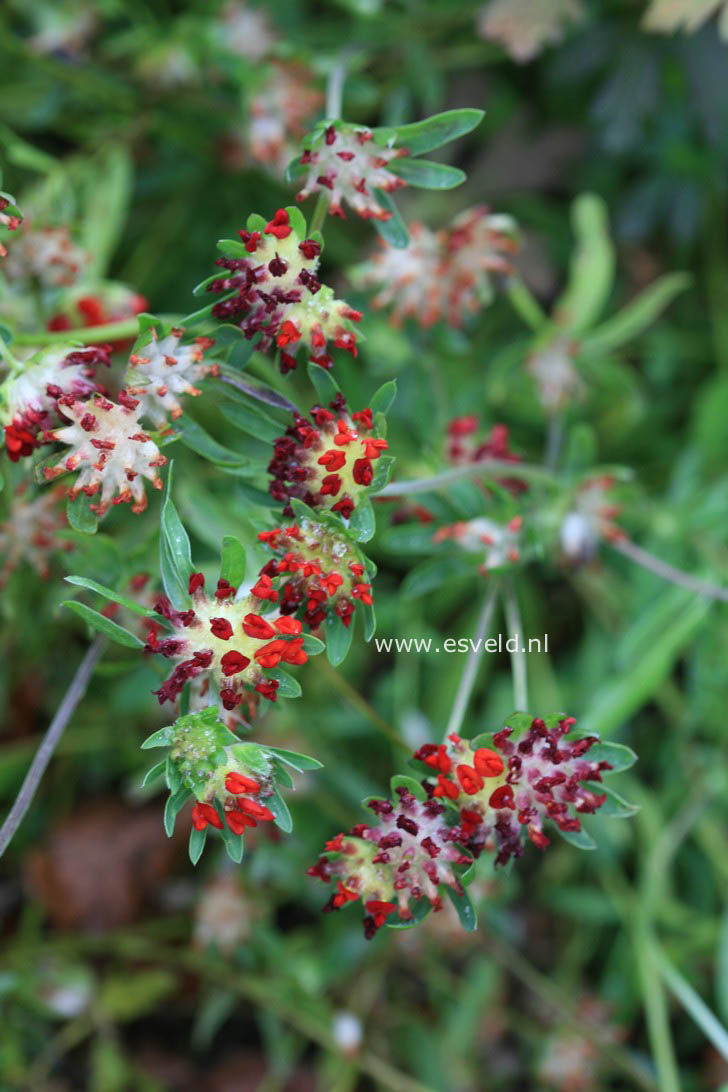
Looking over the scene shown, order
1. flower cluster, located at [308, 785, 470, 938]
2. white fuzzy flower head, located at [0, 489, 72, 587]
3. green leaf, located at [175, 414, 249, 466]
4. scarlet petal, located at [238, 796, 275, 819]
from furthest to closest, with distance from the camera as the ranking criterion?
white fuzzy flower head, located at [0, 489, 72, 587] < green leaf, located at [175, 414, 249, 466] < flower cluster, located at [308, 785, 470, 938] < scarlet petal, located at [238, 796, 275, 819]

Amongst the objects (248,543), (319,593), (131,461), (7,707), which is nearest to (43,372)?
(131,461)

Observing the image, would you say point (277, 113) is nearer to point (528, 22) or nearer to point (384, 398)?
point (528, 22)

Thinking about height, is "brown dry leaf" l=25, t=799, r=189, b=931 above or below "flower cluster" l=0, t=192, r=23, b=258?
below

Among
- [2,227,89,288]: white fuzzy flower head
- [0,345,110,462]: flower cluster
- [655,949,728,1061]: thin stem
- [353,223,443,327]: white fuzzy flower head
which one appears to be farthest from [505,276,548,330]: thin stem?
[655,949,728,1061]: thin stem

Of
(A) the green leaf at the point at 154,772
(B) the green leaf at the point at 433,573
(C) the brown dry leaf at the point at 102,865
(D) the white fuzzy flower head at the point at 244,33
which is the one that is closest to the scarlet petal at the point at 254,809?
(A) the green leaf at the point at 154,772

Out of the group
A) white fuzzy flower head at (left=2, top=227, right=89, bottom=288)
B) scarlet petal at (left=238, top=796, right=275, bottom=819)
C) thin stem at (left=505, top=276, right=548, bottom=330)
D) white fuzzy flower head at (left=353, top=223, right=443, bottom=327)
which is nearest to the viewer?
scarlet petal at (left=238, top=796, right=275, bottom=819)

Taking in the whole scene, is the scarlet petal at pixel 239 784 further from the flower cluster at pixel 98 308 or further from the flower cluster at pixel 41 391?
the flower cluster at pixel 98 308

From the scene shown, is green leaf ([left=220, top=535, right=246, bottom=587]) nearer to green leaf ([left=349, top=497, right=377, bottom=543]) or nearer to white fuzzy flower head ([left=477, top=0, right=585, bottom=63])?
green leaf ([left=349, top=497, right=377, bottom=543])
